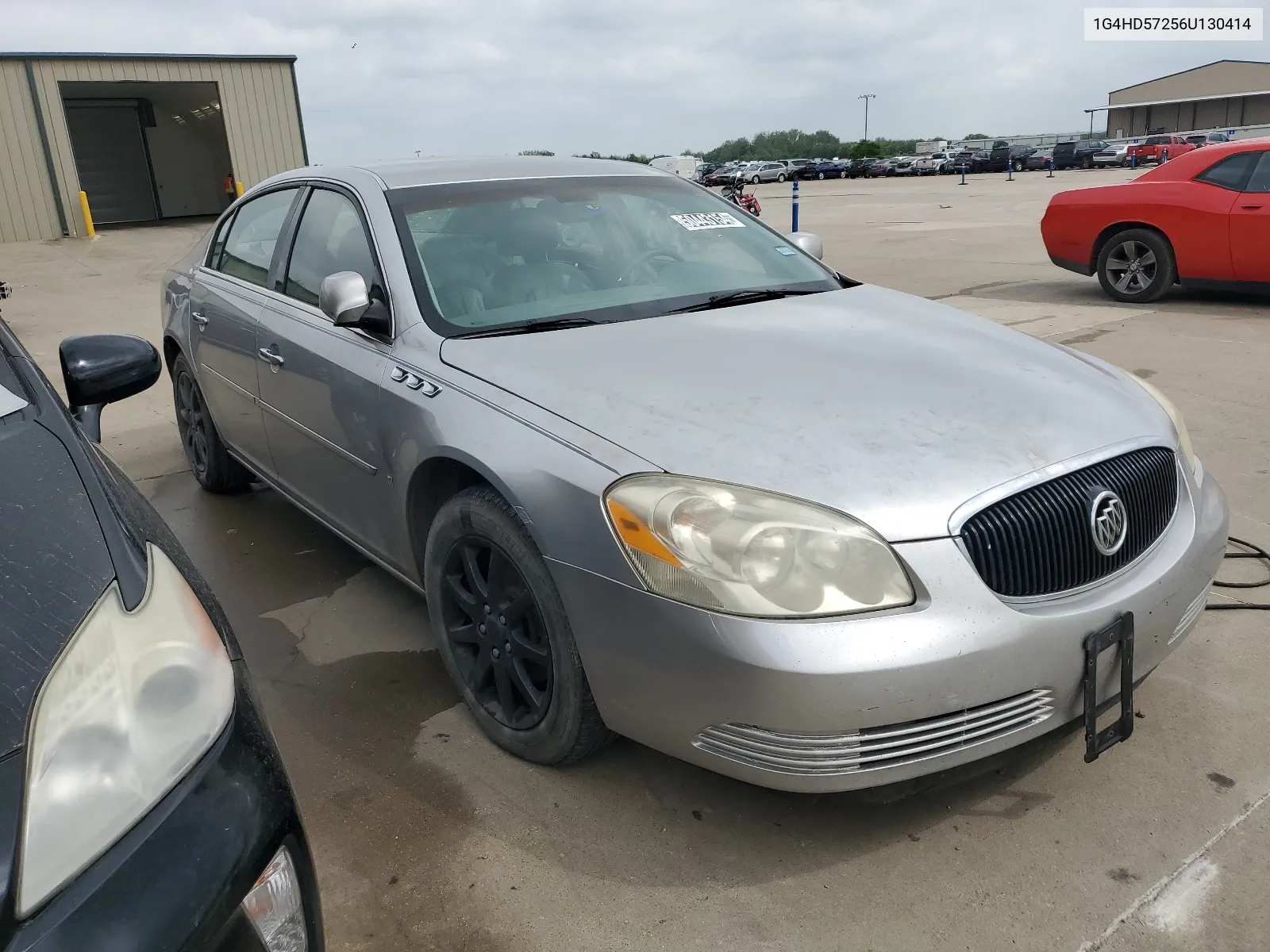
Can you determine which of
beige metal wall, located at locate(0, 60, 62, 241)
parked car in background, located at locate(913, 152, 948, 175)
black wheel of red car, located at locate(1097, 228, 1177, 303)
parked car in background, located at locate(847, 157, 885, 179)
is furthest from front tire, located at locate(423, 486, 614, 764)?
parked car in background, located at locate(847, 157, 885, 179)

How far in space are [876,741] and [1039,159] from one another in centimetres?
5246

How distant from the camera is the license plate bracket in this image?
204 cm

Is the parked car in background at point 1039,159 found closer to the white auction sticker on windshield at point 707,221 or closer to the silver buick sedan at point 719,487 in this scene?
the white auction sticker on windshield at point 707,221

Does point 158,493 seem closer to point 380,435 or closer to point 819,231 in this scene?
point 380,435

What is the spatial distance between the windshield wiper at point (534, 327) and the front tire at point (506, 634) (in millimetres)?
479

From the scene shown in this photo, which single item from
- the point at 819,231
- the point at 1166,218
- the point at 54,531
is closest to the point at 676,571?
the point at 54,531

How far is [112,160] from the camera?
27.0 metres

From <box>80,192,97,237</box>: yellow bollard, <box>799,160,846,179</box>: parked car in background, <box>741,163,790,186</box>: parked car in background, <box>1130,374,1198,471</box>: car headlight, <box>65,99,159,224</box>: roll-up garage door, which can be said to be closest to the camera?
<box>1130,374,1198,471</box>: car headlight

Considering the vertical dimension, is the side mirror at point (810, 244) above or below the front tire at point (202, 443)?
above

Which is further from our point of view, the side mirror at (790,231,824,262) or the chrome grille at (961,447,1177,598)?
the side mirror at (790,231,824,262)

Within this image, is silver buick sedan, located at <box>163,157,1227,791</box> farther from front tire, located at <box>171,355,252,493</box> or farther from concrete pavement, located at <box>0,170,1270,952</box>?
front tire, located at <box>171,355,252,493</box>

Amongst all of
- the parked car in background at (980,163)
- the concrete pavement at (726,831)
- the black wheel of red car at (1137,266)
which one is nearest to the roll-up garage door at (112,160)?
the black wheel of red car at (1137,266)

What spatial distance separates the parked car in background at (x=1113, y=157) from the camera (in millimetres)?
45688

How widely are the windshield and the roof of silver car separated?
6 centimetres
